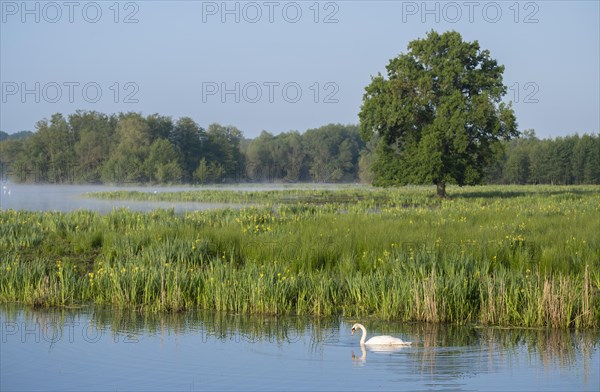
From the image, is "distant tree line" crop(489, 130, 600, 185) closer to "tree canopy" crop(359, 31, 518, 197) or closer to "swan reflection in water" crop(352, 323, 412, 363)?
"tree canopy" crop(359, 31, 518, 197)

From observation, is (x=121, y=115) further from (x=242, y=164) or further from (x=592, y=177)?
(x=592, y=177)

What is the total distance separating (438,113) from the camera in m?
48.5

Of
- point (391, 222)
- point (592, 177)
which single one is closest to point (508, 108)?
point (391, 222)

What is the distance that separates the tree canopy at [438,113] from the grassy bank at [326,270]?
955 inches

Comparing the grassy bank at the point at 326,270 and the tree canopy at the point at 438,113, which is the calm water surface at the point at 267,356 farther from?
the tree canopy at the point at 438,113

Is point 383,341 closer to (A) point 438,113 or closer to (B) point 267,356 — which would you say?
(B) point 267,356

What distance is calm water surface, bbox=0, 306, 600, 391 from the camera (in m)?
9.62

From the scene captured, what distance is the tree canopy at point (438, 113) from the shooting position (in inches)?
1875

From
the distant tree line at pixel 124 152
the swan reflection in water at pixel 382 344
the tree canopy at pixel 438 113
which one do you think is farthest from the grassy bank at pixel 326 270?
the distant tree line at pixel 124 152

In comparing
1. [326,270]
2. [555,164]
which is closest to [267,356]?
[326,270]

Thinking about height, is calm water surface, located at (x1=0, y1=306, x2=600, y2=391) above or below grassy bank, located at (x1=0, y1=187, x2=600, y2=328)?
below

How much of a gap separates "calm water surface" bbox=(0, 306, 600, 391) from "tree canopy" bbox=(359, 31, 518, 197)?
3546cm

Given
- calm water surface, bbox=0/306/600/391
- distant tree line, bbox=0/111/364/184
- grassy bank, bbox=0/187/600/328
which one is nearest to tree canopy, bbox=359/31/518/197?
grassy bank, bbox=0/187/600/328

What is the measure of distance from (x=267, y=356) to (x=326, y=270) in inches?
217
